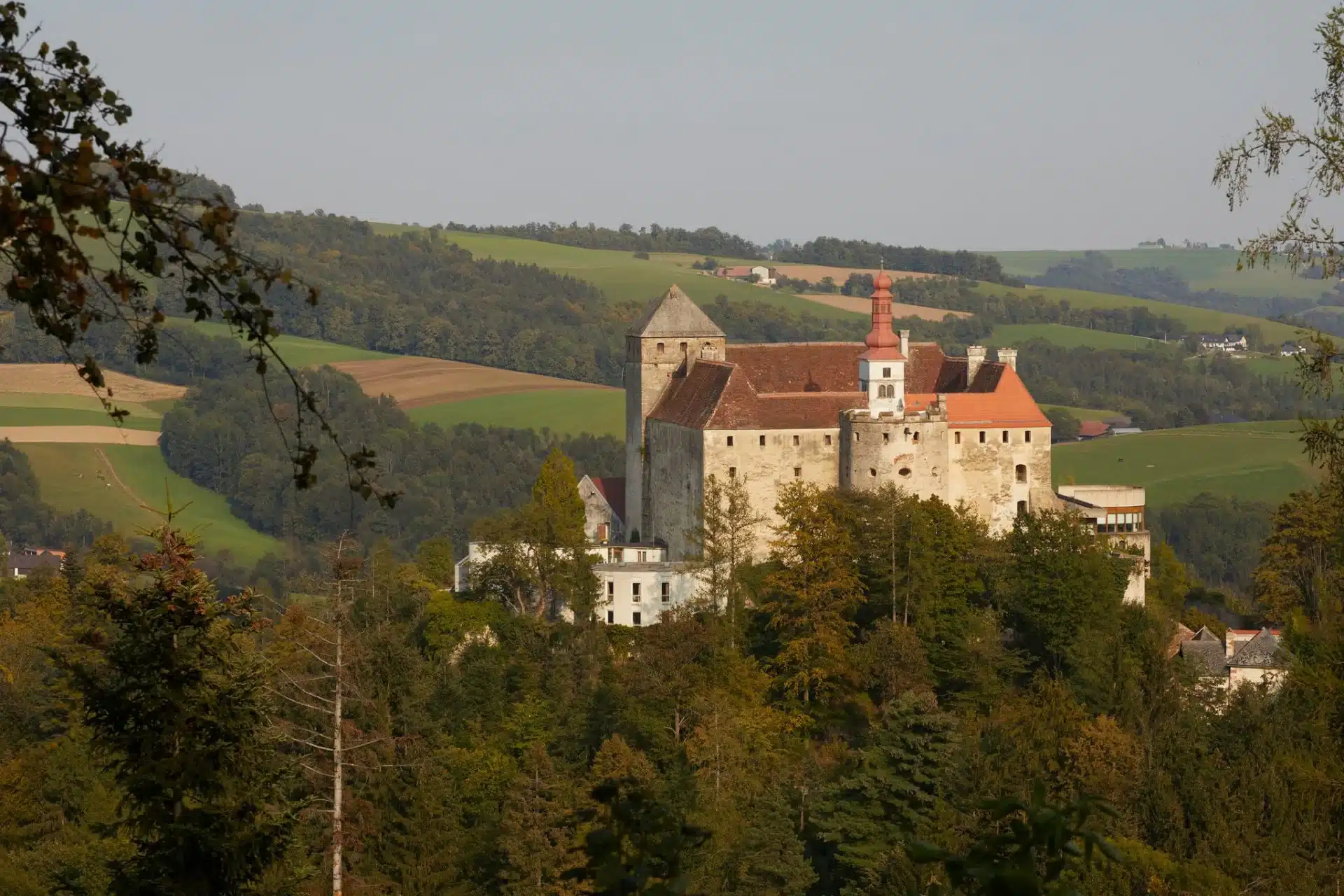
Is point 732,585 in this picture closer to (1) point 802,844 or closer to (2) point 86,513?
(1) point 802,844

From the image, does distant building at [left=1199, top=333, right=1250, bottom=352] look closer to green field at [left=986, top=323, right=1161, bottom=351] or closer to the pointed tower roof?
green field at [left=986, top=323, right=1161, bottom=351]

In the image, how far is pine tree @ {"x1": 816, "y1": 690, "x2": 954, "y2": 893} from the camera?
43.6m

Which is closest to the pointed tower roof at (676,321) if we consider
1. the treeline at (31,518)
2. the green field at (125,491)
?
the green field at (125,491)

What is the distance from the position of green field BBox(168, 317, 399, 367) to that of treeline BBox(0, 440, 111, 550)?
73.5 ft

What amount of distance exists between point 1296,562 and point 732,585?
1871 cm

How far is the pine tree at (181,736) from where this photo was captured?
17.2 meters

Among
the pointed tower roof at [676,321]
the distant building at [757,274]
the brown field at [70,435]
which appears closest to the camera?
the pointed tower roof at [676,321]

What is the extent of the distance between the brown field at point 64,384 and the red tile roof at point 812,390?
86.3m

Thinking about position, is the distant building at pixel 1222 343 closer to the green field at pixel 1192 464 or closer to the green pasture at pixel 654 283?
the green pasture at pixel 654 283

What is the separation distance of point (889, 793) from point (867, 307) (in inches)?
5011

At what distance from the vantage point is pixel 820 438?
183ft

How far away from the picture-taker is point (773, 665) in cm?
5238

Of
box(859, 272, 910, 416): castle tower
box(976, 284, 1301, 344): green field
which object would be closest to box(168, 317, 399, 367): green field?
box(976, 284, 1301, 344): green field

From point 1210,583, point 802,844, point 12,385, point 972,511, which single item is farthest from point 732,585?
point 12,385
